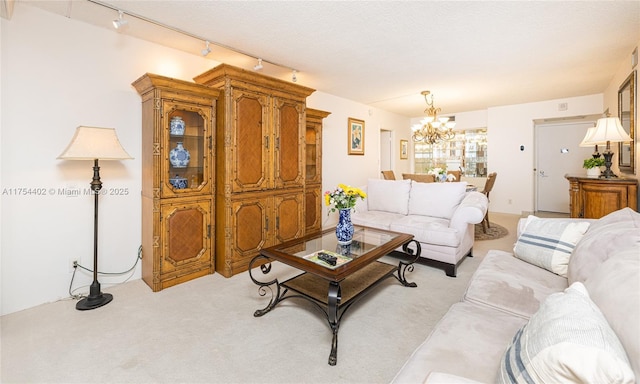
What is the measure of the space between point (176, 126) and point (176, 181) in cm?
54

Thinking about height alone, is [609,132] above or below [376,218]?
above

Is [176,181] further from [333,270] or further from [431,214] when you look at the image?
[431,214]

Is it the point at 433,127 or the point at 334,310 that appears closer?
the point at 334,310

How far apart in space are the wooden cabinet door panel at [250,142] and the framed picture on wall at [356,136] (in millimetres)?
2703

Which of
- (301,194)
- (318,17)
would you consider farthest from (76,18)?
(301,194)

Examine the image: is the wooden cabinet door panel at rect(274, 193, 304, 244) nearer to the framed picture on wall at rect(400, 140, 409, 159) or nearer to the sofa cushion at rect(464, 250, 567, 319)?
the sofa cushion at rect(464, 250, 567, 319)

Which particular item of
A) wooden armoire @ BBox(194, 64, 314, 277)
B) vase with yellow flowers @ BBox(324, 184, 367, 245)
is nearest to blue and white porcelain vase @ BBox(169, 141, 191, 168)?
wooden armoire @ BBox(194, 64, 314, 277)

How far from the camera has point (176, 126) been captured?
2.88m

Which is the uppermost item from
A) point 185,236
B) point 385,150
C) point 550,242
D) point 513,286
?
point 385,150

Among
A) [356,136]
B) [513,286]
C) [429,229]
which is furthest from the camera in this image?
[356,136]

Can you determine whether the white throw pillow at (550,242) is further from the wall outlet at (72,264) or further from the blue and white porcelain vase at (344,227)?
the wall outlet at (72,264)

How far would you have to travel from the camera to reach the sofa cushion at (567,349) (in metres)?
0.68

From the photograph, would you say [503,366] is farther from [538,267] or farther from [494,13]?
[494,13]

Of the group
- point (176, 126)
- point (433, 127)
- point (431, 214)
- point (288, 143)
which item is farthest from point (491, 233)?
point (176, 126)
